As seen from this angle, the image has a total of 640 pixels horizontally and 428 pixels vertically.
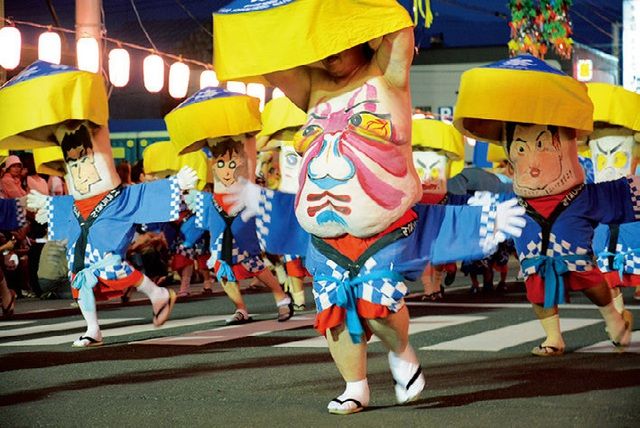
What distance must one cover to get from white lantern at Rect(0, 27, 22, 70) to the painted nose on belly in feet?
38.9

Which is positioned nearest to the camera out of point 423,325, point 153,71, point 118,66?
point 423,325

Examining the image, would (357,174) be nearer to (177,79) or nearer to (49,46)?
(49,46)

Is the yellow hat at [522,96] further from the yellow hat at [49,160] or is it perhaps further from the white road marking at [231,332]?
the yellow hat at [49,160]

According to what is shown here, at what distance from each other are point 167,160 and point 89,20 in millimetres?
2602

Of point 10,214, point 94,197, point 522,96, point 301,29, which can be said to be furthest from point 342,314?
point 10,214

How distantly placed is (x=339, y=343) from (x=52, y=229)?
4079mm

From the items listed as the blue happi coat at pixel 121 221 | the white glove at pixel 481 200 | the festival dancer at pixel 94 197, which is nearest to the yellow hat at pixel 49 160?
the festival dancer at pixel 94 197

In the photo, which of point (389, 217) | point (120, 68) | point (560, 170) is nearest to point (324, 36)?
point (389, 217)

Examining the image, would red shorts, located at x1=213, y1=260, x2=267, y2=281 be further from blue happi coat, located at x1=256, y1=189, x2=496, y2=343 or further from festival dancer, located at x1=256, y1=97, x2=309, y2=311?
blue happi coat, located at x1=256, y1=189, x2=496, y2=343

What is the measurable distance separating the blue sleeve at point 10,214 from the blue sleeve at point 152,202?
2893 mm

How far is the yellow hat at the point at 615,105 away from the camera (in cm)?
913

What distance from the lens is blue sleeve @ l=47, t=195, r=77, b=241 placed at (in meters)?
8.64

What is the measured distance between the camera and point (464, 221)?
5.22m

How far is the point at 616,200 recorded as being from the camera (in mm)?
6922
